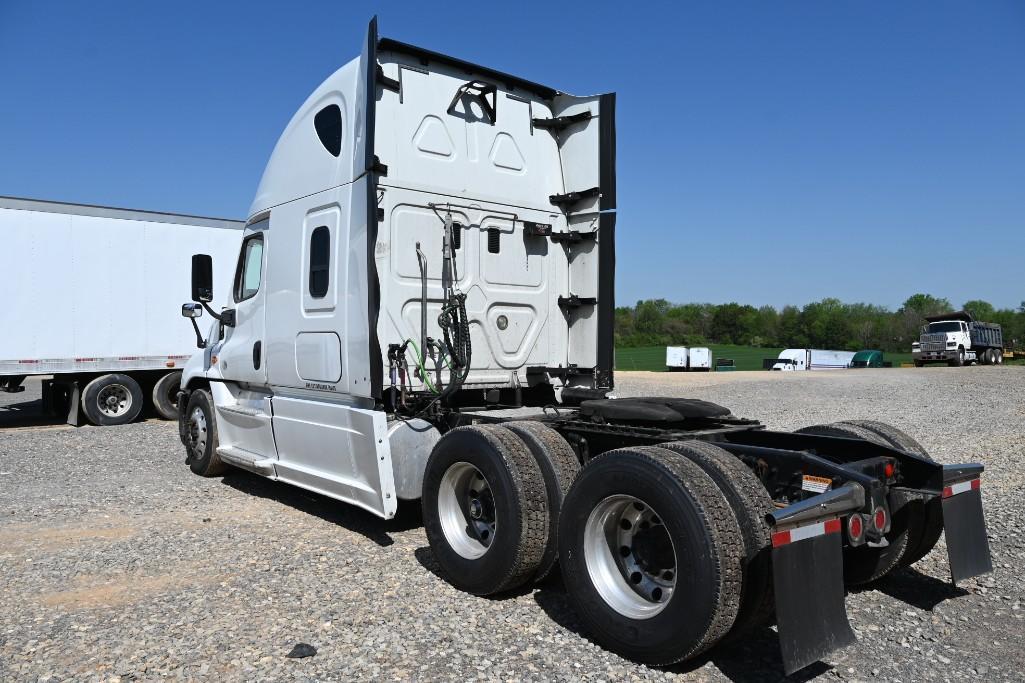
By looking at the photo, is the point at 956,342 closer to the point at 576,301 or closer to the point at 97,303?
the point at 97,303

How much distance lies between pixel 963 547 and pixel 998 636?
0.49 meters

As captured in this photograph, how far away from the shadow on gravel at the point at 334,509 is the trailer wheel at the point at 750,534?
2.93 m

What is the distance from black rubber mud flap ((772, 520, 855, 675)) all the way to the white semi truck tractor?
0.01 m

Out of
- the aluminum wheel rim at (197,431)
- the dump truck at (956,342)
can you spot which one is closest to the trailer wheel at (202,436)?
the aluminum wheel rim at (197,431)

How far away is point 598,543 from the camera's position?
160 inches

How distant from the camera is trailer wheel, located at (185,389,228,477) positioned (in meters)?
8.44

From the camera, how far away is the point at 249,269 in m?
7.68

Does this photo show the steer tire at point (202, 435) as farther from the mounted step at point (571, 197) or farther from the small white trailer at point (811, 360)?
the small white trailer at point (811, 360)

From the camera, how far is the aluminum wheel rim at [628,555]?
3898 millimetres

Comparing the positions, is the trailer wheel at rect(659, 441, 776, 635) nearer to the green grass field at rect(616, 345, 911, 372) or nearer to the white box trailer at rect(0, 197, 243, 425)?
the white box trailer at rect(0, 197, 243, 425)

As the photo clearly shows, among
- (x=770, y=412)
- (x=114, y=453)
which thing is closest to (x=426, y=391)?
(x=114, y=453)

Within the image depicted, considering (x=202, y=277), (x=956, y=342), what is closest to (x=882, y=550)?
(x=202, y=277)

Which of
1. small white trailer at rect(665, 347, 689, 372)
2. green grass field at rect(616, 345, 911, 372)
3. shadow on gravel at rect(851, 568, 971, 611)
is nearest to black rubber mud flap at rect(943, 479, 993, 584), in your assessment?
shadow on gravel at rect(851, 568, 971, 611)

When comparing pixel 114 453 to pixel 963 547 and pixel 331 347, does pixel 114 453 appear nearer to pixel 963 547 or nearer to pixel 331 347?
pixel 331 347
